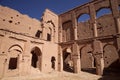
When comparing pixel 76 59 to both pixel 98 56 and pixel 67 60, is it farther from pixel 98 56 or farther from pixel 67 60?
pixel 67 60

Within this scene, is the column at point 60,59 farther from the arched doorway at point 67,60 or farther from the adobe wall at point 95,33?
the arched doorway at point 67,60

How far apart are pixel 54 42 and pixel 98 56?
305 inches

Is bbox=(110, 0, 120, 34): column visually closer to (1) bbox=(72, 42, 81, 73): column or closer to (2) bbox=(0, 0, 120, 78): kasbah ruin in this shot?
(2) bbox=(0, 0, 120, 78): kasbah ruin

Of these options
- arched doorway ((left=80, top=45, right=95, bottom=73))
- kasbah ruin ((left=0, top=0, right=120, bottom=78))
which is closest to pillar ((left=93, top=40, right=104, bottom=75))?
kasbah ruin ((left=0, top=0, right=120, bottom=78))

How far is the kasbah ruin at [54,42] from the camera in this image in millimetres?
14859

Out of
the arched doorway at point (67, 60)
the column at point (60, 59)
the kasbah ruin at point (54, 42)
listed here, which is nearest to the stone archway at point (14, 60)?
the kasbah ruin at point (54, 42)

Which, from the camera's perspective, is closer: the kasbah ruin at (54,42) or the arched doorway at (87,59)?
the kasbah ruin at (54,42)

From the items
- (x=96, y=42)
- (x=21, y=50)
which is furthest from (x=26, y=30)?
(x=96, y=42)

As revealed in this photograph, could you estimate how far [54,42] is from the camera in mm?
20438

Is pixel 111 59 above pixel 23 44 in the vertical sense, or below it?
below

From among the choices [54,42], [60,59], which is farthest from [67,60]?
[54,42]

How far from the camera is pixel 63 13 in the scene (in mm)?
22703

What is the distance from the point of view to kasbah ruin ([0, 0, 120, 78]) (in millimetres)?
14859

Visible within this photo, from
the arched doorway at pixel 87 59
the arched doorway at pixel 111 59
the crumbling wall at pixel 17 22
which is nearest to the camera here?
the crumbling wall at pixel 17 22
